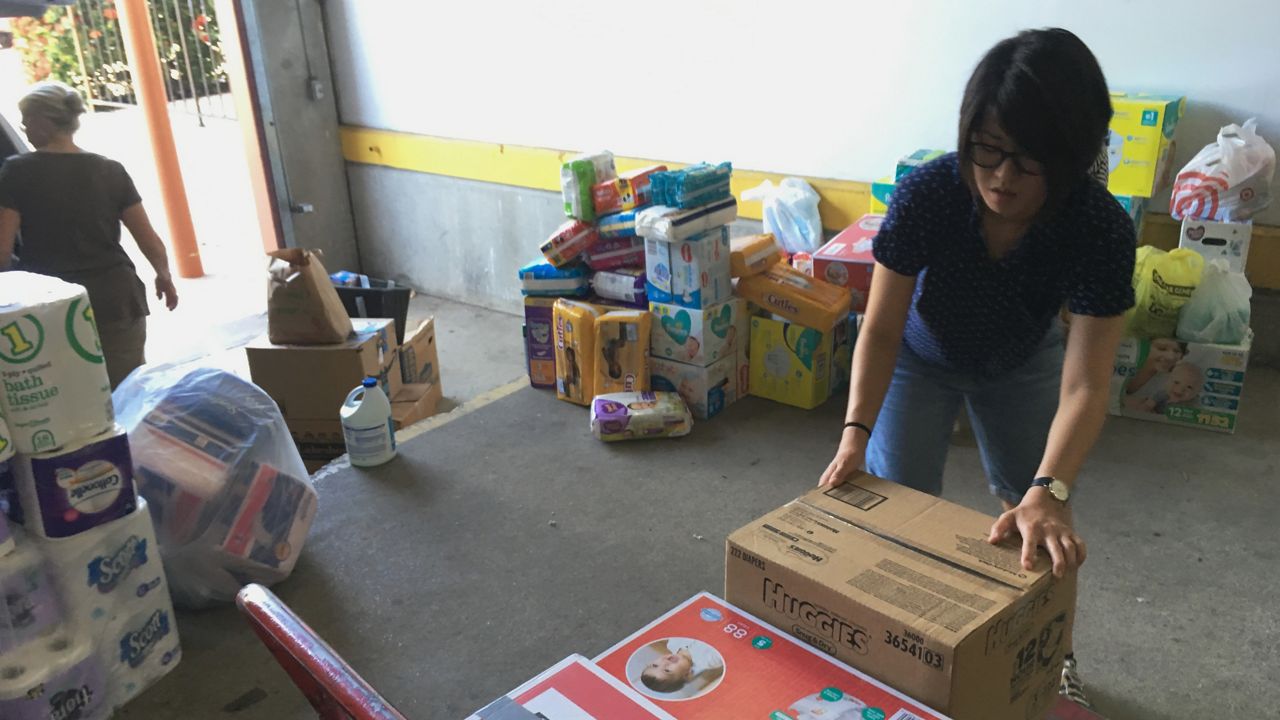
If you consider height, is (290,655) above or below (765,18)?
below

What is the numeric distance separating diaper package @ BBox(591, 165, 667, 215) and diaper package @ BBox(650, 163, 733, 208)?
0.17 m

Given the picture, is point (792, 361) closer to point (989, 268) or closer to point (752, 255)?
point (752, 255)

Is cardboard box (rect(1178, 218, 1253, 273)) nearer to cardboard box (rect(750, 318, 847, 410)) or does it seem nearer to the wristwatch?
cardboard box (rect(750, 318, 847, 410))

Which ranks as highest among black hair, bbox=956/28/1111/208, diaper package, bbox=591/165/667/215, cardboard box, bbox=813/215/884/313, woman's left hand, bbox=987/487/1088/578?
black hair, bbox=956/28/1111/208

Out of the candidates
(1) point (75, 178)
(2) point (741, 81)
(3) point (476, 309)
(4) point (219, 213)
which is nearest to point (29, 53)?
(4) point (219, 213)

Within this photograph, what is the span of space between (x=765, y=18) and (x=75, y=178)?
103 inches

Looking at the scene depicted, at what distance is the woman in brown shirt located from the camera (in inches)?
120

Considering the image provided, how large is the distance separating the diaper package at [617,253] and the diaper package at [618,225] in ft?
0.10

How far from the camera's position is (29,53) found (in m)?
7.92

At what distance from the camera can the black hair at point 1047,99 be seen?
1.37 metres

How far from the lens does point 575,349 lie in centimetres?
360

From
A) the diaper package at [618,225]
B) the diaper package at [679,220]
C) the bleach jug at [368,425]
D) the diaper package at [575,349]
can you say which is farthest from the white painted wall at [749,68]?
the bleach jug at [368,425]

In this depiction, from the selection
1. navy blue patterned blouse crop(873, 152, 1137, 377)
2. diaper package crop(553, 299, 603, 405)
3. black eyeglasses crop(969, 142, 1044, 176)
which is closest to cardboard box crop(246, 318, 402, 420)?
diaper package crop(553, 299, 603, 405)

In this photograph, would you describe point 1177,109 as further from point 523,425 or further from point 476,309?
point 476,309
